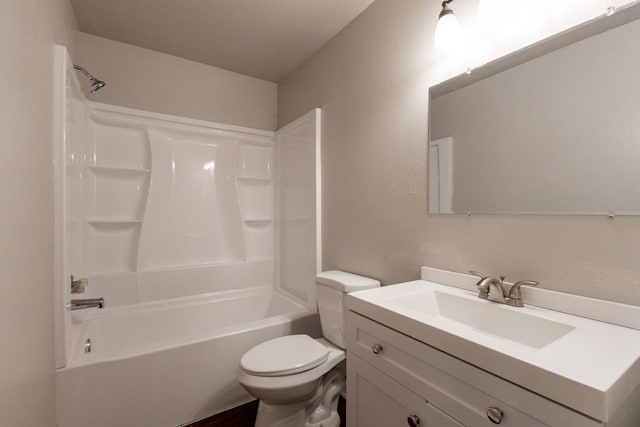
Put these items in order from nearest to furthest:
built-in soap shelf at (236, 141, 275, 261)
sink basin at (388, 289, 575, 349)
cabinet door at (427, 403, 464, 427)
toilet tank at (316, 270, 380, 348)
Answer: cabinet door at (427, 403, 464, 427), sink basin at (388, 289, 575, 349), toilet tank at (316, 270, 380, 348), built-in soap shelf at (236, 141, 275, 261)

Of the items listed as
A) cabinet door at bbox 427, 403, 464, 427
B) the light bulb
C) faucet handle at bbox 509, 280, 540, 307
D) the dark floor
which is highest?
the light bulb

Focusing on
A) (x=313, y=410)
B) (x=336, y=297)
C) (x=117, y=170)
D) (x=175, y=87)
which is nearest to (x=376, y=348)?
(x=336, y=297)

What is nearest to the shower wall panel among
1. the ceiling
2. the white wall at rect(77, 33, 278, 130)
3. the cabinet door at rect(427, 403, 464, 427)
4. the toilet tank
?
the white wall at rect(77, 33, 278, 130)

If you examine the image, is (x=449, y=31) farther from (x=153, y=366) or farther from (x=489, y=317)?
(x=153, y=366)

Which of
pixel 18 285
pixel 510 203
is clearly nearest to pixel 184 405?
pixel 18 285

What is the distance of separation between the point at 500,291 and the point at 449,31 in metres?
1.04

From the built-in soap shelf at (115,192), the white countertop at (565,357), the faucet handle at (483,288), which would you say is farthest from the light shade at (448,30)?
the built-in soap shelf at (115,192)

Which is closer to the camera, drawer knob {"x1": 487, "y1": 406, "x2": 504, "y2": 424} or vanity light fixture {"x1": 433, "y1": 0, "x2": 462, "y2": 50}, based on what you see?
drawer knob {"x1": 487, "y1": 406, "x2": 504, "y2": 424}

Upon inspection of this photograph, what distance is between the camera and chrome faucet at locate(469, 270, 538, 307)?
98cm

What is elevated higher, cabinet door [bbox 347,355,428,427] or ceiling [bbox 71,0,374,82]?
ceiling [bbox 71,0,374,82]

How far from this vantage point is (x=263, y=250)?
2785 mm

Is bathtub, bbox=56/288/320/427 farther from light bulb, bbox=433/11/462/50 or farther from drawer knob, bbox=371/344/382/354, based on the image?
light bulb, bbox=433/11/462/50

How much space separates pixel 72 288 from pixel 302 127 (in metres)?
1.84

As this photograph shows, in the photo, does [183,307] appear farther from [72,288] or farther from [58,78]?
[58,78]
